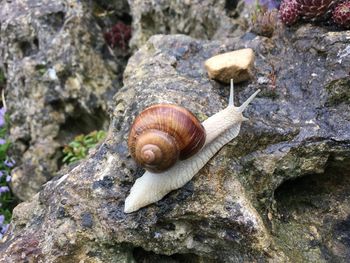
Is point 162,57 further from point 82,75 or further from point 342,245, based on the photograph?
point 342,245

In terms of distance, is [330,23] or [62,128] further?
[62,128]

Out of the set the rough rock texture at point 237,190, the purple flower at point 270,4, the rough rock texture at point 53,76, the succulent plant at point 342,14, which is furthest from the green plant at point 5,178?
the succulent plant at point 342,14

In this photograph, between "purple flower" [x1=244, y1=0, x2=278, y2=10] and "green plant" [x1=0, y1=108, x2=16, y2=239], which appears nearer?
"purple flower" [x1=244, y1=0, x2=278, y2=10]

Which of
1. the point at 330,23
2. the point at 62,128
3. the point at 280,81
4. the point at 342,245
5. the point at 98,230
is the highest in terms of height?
the point at 330,23

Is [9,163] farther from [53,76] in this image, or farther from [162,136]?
[162,136]

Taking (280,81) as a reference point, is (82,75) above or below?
below

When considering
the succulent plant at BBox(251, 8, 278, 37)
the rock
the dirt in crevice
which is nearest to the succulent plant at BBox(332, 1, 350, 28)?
the succulent plant at BBox(251, 8, 278, 37)

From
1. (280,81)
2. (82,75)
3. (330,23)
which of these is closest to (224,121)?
(280,81)

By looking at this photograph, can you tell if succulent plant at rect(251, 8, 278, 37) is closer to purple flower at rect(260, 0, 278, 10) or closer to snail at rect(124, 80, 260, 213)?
purple flower at rect(260, 0, 278, 10)
